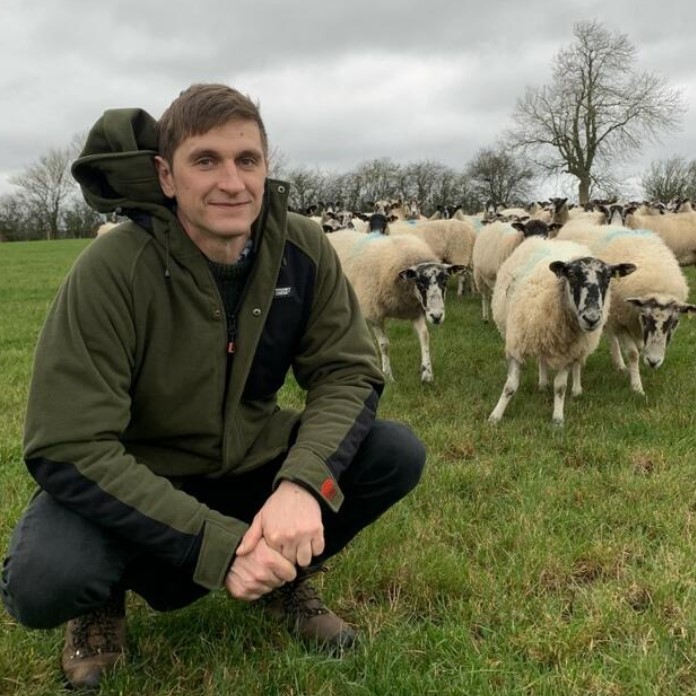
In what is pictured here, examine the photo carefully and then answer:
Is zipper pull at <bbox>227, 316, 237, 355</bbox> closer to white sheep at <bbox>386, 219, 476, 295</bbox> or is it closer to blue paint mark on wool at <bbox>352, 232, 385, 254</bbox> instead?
blue paint mark on wool at <bbox>352, 232, 385, 254</bbox>

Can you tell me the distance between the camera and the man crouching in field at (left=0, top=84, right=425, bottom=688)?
1791mm

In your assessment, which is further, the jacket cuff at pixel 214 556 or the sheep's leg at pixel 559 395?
the sheep's leg at pixel 559 395

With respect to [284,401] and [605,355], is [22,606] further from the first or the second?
[605,355]

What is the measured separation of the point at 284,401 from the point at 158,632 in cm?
317

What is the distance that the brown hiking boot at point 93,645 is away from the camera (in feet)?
6.60

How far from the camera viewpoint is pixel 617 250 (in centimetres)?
640

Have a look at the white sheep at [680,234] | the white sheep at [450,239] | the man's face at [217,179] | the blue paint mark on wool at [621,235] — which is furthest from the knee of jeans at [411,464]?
the white sheep at [680,234]

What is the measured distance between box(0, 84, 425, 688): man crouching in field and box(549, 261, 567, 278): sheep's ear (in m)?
2.99

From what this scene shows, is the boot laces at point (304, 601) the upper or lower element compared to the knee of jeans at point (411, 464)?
lower

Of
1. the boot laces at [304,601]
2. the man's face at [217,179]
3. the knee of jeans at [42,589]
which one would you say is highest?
the man's face at [217,179]

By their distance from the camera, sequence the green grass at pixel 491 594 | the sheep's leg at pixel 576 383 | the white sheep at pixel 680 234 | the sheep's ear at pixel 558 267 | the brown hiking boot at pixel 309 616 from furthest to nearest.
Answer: the white sheep at pixel 680 234 < the sheep's leg at pixel 576 383 < the sheep's ear at pixel 558 267 < the brown hiking boot at pixel 309 616 < the green grass at pixel 491 594

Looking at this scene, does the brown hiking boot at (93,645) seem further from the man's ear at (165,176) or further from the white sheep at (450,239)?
the white sheep at (450,239)

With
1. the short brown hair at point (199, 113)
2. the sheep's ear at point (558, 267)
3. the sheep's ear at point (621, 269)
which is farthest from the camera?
the sheep's ear at point (621, 269)

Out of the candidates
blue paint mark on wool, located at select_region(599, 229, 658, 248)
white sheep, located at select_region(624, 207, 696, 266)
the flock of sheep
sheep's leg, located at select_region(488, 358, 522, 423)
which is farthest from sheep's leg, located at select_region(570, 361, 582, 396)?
white sheep, located at select_region(624, 207, 696, 266)
